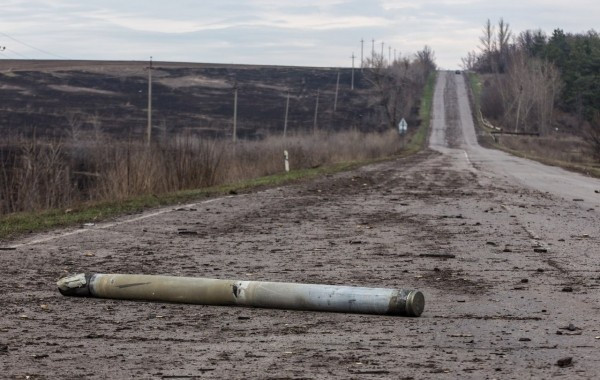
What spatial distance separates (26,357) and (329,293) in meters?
2.48

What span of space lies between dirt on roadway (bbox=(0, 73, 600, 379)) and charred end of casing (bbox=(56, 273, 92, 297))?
112 millimetres

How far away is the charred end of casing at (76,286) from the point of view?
781 centimetres

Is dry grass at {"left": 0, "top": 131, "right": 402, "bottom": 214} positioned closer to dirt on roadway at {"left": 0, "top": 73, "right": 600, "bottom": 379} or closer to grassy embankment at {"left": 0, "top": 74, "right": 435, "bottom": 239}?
grassy embankment at {"left": 0, "top": 74, "right": 435, "bottom": 239}

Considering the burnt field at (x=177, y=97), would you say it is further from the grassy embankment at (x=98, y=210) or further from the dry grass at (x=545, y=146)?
the grassy embankment at (x=98, y=210)

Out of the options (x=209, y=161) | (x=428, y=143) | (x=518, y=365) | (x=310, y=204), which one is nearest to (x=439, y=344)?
(x=518, y=365)

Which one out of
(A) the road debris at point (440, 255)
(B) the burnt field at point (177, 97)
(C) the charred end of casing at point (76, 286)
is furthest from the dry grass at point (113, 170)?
(B) the burnt field at point (177, 97)

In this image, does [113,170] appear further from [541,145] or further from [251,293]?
[541,145]

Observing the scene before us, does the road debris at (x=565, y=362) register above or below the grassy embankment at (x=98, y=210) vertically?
above

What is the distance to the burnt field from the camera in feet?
231

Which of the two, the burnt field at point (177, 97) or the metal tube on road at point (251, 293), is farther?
the burnt field at point (177, 97)

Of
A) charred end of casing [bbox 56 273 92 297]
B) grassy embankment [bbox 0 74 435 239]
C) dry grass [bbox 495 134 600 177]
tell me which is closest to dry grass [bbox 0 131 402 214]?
grassy embankment [bbox 0 74 435 239]

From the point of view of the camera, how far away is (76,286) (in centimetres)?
782

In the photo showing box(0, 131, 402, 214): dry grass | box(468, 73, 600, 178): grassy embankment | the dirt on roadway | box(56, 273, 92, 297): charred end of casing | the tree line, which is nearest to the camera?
the dirt on roadway

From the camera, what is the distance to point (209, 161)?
1009 inches
